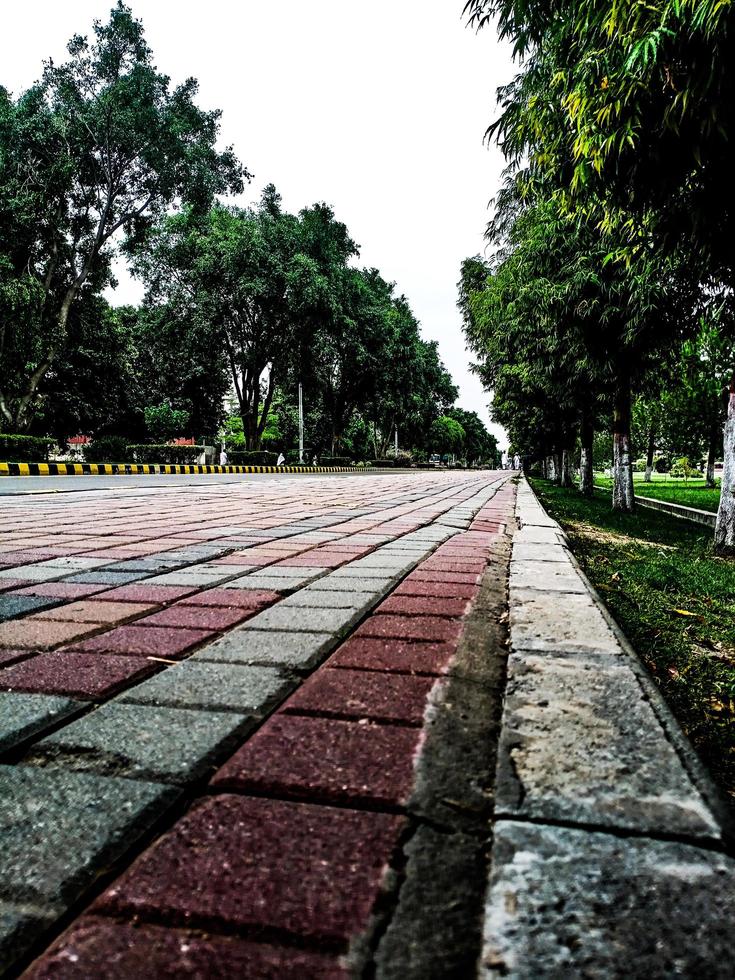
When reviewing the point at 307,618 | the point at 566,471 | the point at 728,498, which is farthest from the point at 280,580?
the point at 566,471

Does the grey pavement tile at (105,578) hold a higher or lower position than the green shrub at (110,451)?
lower

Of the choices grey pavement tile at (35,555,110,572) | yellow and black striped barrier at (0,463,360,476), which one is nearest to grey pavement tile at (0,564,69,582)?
grey pavement tile at (35,555,110,572)

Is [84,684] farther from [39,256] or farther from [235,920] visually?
[39,256]

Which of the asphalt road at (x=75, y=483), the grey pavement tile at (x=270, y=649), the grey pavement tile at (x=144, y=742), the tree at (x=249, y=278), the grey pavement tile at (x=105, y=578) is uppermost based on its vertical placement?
the tree at (x=249, y=278)

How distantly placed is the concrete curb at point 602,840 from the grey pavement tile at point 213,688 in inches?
21.3

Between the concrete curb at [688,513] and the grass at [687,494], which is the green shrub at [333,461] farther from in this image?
the concrete curb at [688,513]

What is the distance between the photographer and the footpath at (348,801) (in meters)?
0.73

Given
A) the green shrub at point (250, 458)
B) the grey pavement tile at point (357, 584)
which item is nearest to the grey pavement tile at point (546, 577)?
the grey pavement tile at point (357, 584)

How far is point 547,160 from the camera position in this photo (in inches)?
155

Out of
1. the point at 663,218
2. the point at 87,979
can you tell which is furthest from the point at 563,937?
the point at 663,218

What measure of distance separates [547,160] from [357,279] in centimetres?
2839

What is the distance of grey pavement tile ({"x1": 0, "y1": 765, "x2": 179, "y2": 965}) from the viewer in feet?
2.65

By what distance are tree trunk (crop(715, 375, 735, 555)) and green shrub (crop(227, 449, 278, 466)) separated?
2544 centimetres

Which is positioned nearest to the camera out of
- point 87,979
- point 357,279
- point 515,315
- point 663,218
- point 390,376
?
point 87,979
